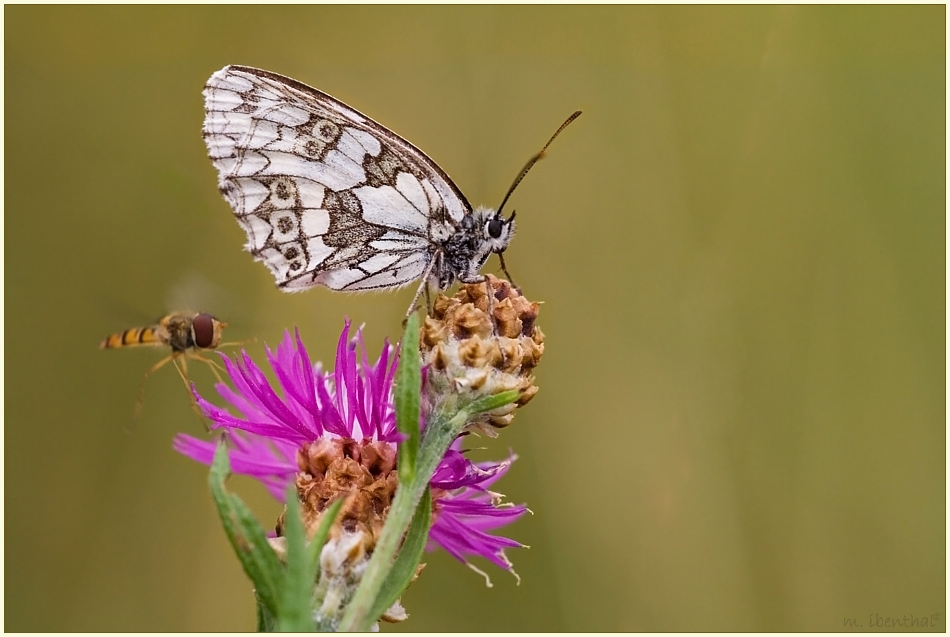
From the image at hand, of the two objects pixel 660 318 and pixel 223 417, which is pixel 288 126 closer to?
pixel 223 417

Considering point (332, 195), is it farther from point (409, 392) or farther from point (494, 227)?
point (409, 392)

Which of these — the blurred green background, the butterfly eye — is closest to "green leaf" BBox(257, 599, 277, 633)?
the butterfly eye

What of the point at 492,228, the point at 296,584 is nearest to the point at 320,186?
the point at 492,228

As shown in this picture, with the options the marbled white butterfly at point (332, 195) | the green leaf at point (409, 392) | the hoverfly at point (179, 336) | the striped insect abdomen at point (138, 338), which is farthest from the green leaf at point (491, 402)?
the striped insect abdomen at point (138, 338)

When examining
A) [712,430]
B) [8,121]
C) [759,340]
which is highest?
A: [8,121]

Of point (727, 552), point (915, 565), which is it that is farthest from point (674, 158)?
point (915, 565)

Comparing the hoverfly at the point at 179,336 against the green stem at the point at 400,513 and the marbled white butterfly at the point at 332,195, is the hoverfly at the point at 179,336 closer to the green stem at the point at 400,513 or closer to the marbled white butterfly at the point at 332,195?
the marbled white butterfly at the point at 332,195

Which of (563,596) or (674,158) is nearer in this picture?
(563,596)
